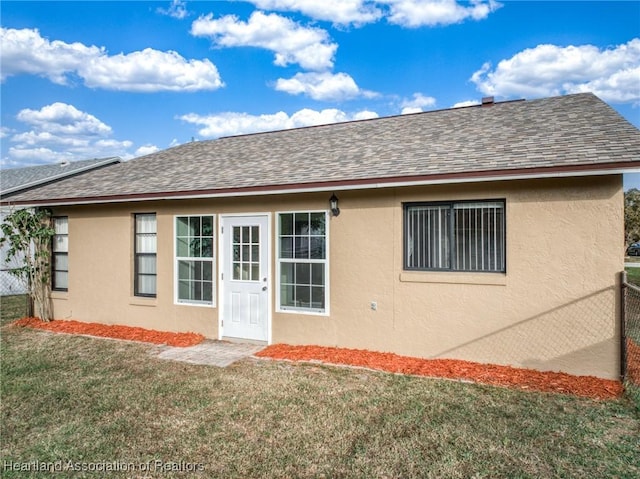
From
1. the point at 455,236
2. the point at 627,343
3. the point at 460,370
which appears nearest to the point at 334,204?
the point at 455,236

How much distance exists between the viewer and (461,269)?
5977mm

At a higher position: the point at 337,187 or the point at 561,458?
the point at 337,187

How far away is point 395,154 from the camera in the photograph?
705 cm

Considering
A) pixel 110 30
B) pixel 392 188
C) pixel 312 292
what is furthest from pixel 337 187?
pixel 110 30

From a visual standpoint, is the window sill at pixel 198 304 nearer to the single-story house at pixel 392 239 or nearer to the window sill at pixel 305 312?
the single-story house at pixel 392 239

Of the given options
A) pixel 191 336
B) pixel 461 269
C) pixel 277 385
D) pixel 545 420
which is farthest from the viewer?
pixel 191 336

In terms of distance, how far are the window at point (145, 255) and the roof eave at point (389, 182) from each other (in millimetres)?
615

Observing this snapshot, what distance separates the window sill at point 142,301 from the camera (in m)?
8.33

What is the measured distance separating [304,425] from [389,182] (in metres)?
3.59

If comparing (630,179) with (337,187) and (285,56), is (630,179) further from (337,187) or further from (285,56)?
(285,56)

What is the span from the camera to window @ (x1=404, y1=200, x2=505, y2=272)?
5.79 m

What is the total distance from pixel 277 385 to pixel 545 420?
3.13 m

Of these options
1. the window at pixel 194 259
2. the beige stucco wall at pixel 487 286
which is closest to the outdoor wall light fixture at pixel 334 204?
the beige stucco wall at pixel 487 286

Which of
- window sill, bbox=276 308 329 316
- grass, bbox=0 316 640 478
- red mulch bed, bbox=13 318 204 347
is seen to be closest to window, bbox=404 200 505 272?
window sill, bbox=276 308 329 316
